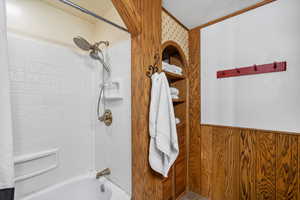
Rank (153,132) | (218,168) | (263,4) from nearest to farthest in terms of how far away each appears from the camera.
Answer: (153,132)
(263,4)
(218,168)

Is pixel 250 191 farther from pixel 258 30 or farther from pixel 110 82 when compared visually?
pixel 110 82

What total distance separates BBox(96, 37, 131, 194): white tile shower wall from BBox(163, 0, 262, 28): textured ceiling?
2.28ft

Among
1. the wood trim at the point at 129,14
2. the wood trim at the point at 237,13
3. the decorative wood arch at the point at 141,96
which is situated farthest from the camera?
the wood trim at the point at 237,13

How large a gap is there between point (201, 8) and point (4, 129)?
6.02 feet

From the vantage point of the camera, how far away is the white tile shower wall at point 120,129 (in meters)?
1.11

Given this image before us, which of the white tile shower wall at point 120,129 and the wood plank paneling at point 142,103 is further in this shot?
the white tile shower wall at point 120,129

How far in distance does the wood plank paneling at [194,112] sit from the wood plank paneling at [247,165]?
1.52 ft

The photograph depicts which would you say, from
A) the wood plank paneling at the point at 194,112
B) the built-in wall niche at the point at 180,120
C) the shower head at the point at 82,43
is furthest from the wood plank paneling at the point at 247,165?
the shower head at the point at 82,43

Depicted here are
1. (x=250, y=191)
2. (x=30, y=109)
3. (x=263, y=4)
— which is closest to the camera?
(x=30, y=109)

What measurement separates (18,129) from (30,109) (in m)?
0.18

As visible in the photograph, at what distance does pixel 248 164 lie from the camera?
1308 mm

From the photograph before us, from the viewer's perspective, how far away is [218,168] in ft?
4.93

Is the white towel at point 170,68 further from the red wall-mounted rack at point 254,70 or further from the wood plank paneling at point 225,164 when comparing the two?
the wood plank paneling at point 225,164

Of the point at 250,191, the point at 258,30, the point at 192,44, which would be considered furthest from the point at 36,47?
the point at 250,191
